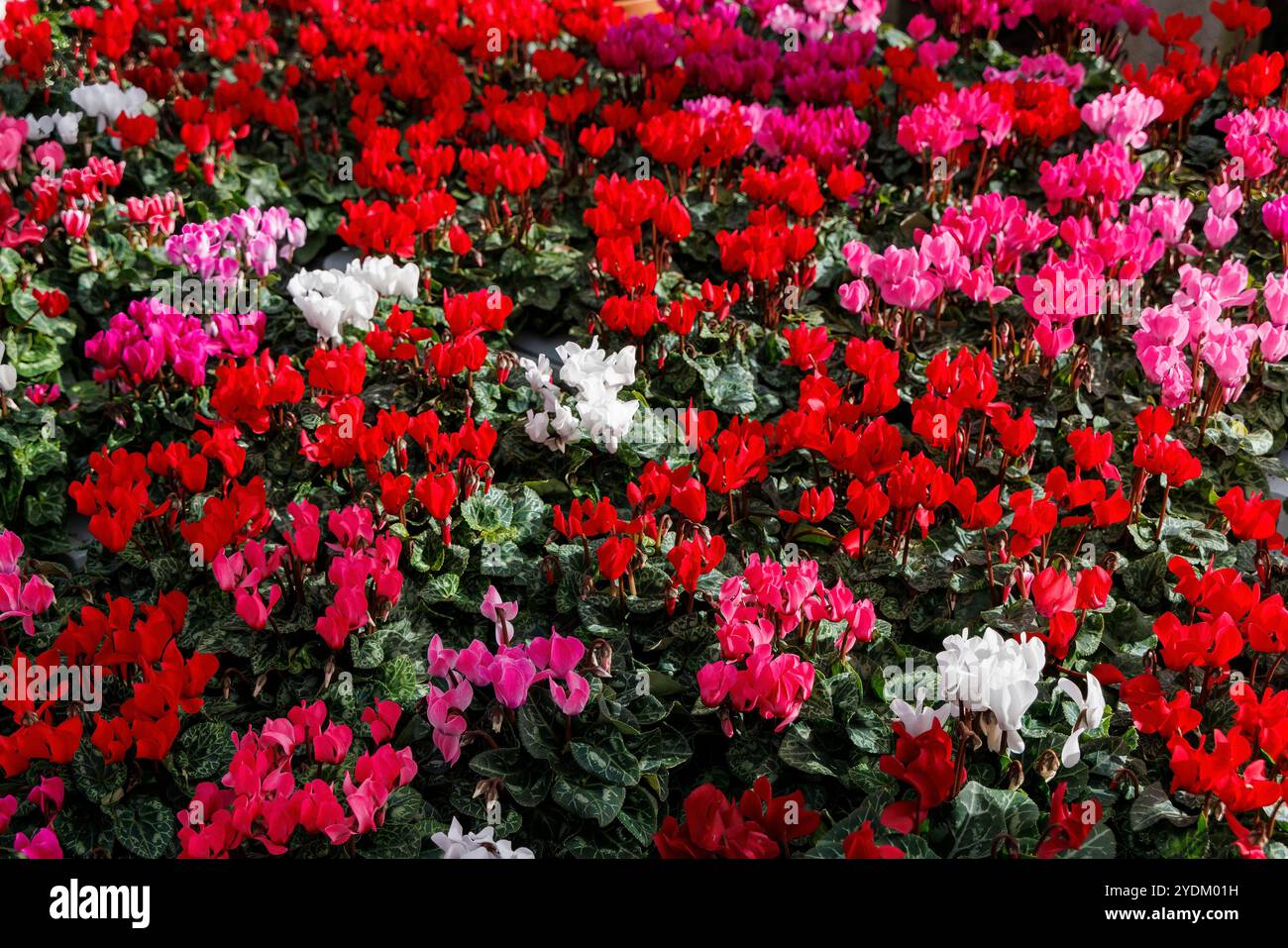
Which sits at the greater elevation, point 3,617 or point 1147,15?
point 1147,15

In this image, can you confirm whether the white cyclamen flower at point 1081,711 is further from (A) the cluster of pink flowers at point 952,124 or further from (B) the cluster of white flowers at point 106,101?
(B) the cluster of white flowers at point 106,101

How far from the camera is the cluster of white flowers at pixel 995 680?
211 centimetres

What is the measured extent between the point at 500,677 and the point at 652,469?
0.61 m

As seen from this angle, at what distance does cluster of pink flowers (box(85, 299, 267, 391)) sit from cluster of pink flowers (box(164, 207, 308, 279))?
31 cm

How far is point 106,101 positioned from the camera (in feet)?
15.6

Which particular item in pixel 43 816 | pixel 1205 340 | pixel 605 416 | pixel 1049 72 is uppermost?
pixel 1049 72

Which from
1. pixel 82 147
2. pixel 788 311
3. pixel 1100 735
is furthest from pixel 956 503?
pixel 82 147

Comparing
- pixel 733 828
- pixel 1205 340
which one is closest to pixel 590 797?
pixel 733 828

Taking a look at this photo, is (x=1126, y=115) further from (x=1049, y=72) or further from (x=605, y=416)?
(x=605, y=416)

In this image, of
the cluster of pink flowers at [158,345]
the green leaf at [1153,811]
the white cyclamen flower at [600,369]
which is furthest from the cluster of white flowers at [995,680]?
the cluster of pink flowers at [158,345]

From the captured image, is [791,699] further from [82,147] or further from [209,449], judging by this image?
[82,147]
